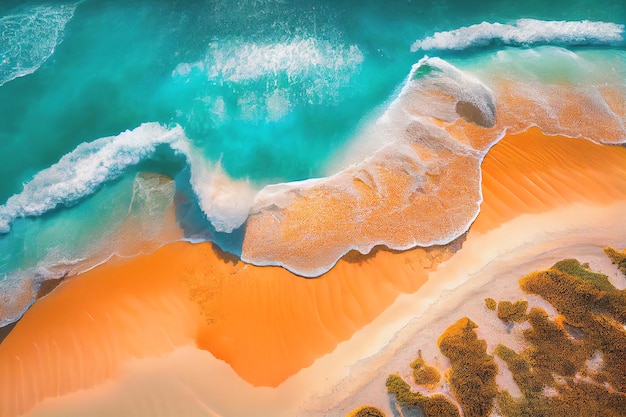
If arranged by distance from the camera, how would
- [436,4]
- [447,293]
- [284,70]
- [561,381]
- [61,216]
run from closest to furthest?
[561,381] → [447,293] → [61,216] → [284,70] → [436,4]

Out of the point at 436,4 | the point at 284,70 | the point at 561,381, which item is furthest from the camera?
the point at 436,4

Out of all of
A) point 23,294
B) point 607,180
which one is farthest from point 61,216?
point 607,180

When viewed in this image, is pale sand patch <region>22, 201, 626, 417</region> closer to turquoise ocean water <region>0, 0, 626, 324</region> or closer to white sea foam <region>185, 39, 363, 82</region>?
turquoise ocean water <region>0, 0, 626, 324</region>

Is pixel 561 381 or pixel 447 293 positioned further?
pixel 447 293

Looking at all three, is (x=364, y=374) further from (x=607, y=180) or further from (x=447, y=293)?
(x=607, y=180)

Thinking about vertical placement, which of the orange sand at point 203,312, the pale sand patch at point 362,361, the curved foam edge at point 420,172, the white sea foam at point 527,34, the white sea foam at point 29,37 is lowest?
the pale sand patch at point 362,361

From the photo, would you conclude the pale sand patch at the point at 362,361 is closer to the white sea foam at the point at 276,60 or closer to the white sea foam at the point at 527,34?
the white sea foam at the point at 527,34

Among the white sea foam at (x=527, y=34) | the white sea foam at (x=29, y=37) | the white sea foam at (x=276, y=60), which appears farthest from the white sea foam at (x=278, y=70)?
the white sea foam at (x=29, y=37)
